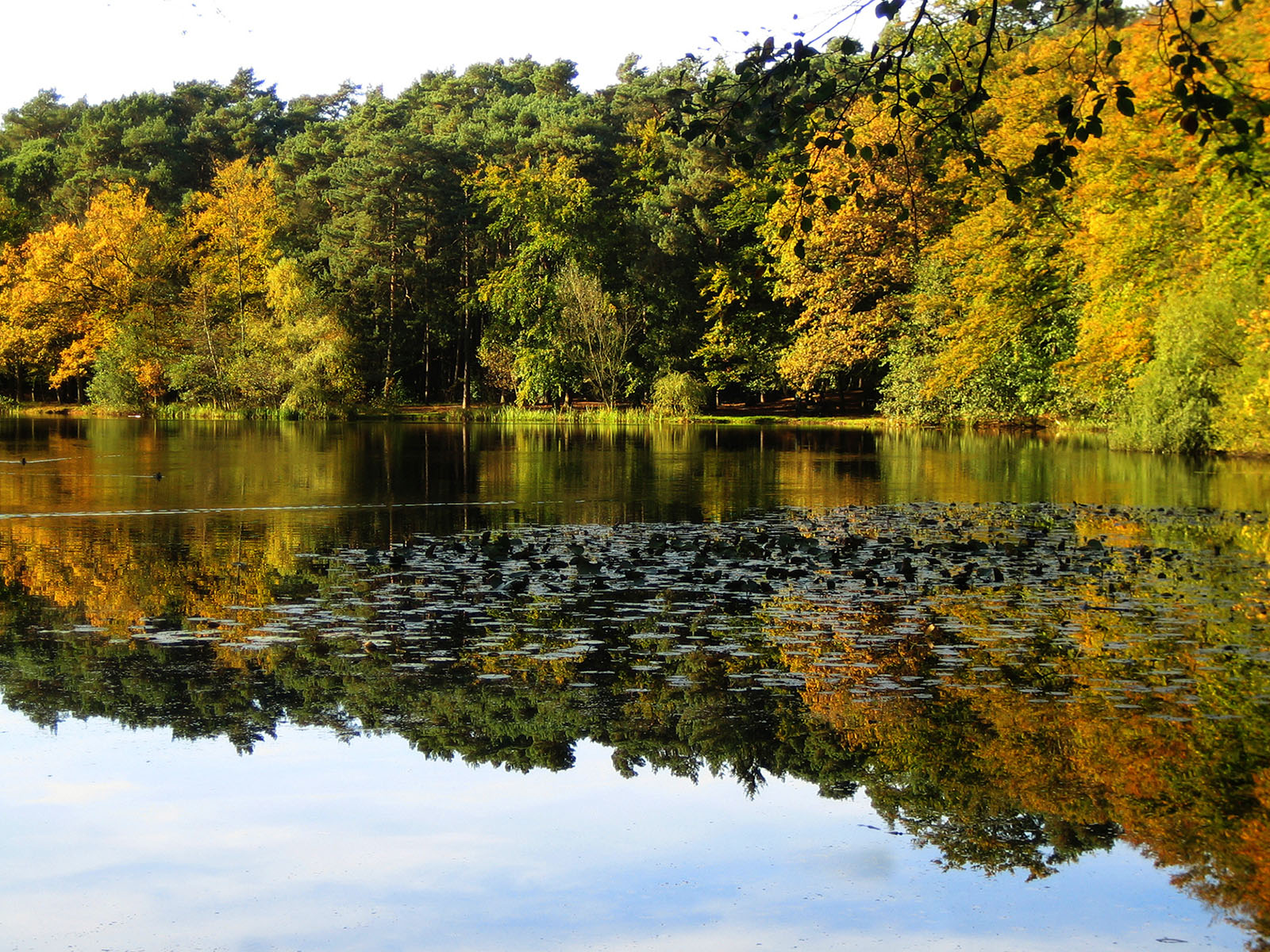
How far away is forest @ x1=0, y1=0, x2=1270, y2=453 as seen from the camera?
3503cm

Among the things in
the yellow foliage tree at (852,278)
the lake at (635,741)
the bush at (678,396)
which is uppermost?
the yellow foliage tree at (852,278)

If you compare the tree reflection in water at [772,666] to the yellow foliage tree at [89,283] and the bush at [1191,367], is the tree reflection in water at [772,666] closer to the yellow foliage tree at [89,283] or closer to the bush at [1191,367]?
the bush at [1191,367]

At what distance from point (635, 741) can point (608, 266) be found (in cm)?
6180

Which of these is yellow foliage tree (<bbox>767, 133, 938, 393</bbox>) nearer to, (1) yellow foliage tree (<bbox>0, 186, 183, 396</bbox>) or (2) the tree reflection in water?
(1) yellow foliage tree (<bbox>0, 186, 183, 396</bbox>)

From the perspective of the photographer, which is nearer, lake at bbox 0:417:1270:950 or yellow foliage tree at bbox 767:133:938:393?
lake at bbox 0:417:1270:950

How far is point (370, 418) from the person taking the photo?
63188mm

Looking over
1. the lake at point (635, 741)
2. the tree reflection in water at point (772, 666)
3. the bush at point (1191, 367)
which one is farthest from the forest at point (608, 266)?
the lake at point (635, 741)

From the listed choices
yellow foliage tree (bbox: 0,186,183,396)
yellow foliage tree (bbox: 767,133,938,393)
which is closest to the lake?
yellow foliage tree (bbox: 767,133,938,393)

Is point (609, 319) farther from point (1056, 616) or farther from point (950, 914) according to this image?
point (950, 914)

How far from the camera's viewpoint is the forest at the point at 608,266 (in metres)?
35.0

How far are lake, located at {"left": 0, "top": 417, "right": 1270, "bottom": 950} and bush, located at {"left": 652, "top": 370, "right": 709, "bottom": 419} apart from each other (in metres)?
43.5

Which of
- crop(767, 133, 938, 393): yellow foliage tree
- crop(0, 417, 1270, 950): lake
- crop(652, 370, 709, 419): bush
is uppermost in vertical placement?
crop(767, 133, 938, 393): yellow foliage tree

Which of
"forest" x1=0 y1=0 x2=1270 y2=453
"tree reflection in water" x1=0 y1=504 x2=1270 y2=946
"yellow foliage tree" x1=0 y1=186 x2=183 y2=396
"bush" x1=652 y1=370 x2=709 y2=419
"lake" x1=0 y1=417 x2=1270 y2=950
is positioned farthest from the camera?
"yellow foliage tree" x1=0 y1=186 x2=183 y2=396

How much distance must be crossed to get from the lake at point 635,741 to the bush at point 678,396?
4354 cm
